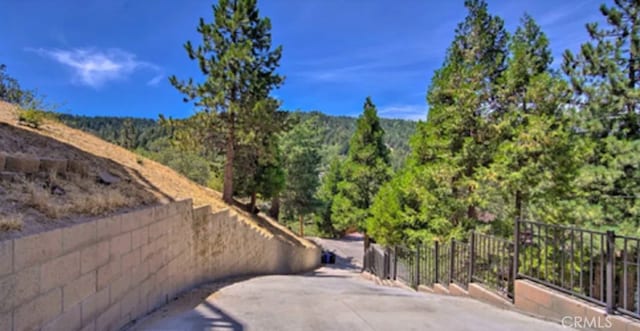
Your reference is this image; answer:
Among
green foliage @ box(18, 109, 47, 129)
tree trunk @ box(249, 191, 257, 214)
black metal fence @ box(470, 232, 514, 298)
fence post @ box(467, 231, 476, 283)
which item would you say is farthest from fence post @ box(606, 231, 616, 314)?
tree trunk @ box(249, 191, 257, 214)

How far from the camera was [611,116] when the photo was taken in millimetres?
11047

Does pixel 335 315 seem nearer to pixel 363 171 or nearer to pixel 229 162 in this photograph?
pixel 229 162

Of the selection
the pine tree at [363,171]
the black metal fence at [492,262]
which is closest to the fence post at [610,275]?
the black metal fence at [492,262]

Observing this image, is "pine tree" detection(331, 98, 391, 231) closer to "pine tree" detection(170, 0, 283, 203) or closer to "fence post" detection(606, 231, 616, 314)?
"pine tree" detection(170, 0, 283, 203)

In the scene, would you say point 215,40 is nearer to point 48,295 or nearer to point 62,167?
point 62,167

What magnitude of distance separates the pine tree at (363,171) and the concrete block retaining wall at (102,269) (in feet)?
52.7

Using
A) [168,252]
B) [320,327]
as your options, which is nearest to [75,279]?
[320,327]

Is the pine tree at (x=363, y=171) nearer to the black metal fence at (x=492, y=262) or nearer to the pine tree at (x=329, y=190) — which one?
the pine tree at (x=329, y=190)

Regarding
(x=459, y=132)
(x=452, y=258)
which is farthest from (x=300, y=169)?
(x=452, y=258)

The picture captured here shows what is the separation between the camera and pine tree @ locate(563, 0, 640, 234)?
34.1 ft

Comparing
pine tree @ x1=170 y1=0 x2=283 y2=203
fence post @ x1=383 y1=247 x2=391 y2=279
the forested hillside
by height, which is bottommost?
fence post @ x1=383 y1=247 x2=391 y2=279

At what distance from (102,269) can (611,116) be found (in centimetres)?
1340

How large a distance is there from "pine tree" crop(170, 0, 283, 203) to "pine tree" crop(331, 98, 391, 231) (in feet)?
34.8

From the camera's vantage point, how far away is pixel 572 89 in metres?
11.6
